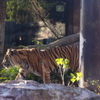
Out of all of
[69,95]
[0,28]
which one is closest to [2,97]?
[69,95]

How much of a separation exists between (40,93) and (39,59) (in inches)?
139

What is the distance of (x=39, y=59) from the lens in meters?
6.30

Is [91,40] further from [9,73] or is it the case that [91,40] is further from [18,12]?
[18,12]

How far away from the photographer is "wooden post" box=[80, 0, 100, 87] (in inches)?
183

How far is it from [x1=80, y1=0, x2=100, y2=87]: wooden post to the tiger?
5.34 feet

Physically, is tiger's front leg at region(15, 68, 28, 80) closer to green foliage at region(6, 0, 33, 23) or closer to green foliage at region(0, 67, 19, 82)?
green foliage at region(0, 67, 19, 82)

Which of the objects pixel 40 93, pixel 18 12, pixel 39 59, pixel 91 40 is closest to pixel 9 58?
pixel 39 59

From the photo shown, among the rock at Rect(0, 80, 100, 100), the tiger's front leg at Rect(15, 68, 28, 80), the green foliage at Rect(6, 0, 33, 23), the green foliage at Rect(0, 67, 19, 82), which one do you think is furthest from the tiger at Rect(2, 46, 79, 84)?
the green foliage at Rect(6, 0, 33, 23)

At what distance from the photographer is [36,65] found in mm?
6285

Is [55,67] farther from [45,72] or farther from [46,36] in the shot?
[46,36]

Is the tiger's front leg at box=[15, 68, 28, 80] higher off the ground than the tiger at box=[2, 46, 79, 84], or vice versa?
the tiger at box=[2, 46, 79, 84]

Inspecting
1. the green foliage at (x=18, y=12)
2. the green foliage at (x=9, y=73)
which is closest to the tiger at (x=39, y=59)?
the green foliage at (x=9, y=73)

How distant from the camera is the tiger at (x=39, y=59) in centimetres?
604

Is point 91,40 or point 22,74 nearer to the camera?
point 91,40
